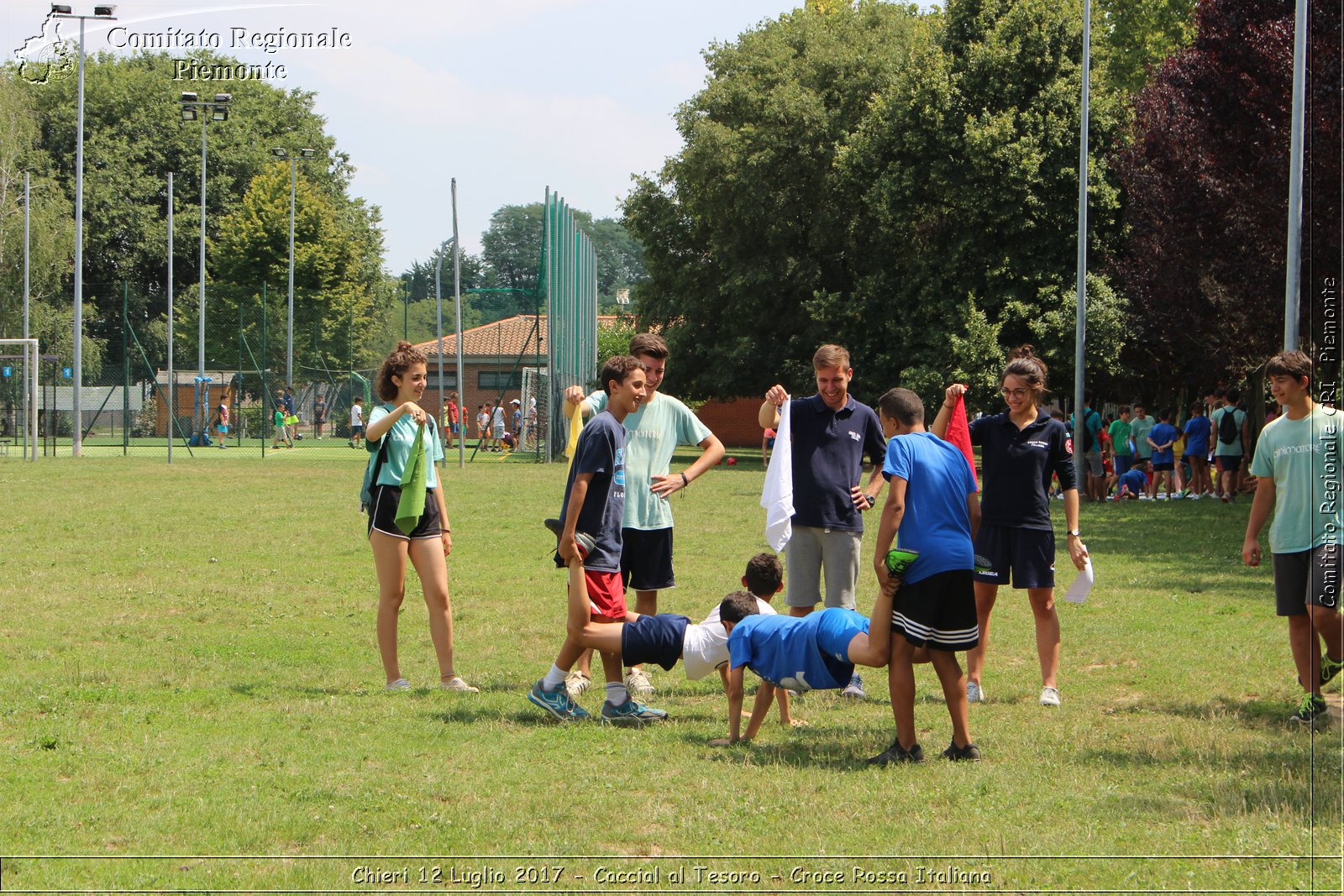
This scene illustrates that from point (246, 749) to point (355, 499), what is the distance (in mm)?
15956

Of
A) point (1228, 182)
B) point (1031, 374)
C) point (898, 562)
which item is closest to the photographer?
point (898, 562)

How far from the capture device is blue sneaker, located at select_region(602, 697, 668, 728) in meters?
6.89

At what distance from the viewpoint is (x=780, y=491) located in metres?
7.40

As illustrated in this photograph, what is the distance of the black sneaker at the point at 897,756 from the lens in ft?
19.8

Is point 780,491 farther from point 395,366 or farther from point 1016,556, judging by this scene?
point 395,366

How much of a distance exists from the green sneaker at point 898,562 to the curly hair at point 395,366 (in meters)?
3.13

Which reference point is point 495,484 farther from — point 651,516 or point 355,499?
point 651,516

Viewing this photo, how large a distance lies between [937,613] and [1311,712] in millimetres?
1918

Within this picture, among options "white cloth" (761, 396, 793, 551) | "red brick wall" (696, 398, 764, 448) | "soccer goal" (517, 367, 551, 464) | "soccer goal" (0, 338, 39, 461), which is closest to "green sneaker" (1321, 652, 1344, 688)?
"white cloth" (761, 396, 793, 551)

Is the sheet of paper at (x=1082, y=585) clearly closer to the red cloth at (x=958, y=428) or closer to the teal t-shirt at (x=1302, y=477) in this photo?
the red cloth at (x=958, y=428)

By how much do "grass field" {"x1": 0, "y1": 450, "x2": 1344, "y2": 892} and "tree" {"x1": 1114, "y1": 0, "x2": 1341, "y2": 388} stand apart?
31.3ft

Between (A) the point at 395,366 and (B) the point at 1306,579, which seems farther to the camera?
(A) the point at 395,366

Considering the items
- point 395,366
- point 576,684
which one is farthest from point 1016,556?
point 395,366

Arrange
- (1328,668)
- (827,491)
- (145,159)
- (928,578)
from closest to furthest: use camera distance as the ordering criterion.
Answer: (928,578), (1328,668), (827,491), (145,159)
